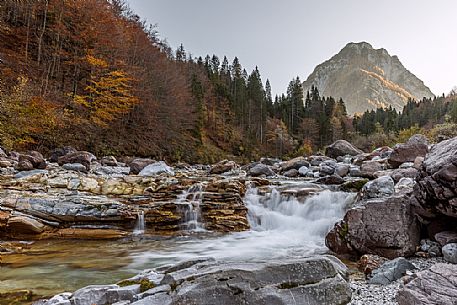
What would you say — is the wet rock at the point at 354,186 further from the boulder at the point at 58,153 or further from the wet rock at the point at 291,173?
the boulder at the point at 58,153

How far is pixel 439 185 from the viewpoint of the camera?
4.43 meters

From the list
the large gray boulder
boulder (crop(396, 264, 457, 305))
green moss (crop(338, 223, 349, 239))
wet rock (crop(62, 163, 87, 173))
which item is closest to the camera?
boulder (crop(396, 264, 457, 305))

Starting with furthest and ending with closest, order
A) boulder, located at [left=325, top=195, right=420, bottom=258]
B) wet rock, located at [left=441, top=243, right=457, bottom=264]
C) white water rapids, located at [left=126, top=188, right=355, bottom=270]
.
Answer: white water rapids, located at [left=126, top=188, right=355, bottom=270]
boulder, located at [left=325, top=195, right=420, bottom=258]
wet rock, located at [left=441, top=243, right=457, bottom=264]

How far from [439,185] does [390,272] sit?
5.53 feet

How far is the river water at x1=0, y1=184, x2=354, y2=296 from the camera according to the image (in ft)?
14.9

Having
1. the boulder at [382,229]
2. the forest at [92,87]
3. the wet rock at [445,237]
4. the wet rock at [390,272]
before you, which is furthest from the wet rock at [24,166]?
the wet rock at [445,237]

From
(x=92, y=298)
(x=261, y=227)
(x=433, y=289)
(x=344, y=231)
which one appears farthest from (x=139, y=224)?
(x=433, y=289)

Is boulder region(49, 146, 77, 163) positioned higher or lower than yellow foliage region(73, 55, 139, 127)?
lower

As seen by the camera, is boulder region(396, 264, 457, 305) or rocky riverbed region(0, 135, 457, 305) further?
rocky riverbed region(0, 135, 457, 305)

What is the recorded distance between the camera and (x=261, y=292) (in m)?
2.70

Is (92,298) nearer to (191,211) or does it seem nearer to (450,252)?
(450,252)

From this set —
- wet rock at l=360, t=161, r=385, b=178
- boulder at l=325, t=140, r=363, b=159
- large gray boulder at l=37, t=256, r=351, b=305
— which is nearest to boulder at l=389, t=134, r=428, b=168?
wet rock at l=360, t=161, r=385, b=178

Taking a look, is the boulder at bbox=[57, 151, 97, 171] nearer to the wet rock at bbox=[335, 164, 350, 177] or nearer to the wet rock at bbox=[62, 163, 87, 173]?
the wet rock at bbox=[62, 163, 87, 173]

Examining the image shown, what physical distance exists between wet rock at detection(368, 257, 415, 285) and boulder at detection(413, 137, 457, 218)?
1.20 meters
